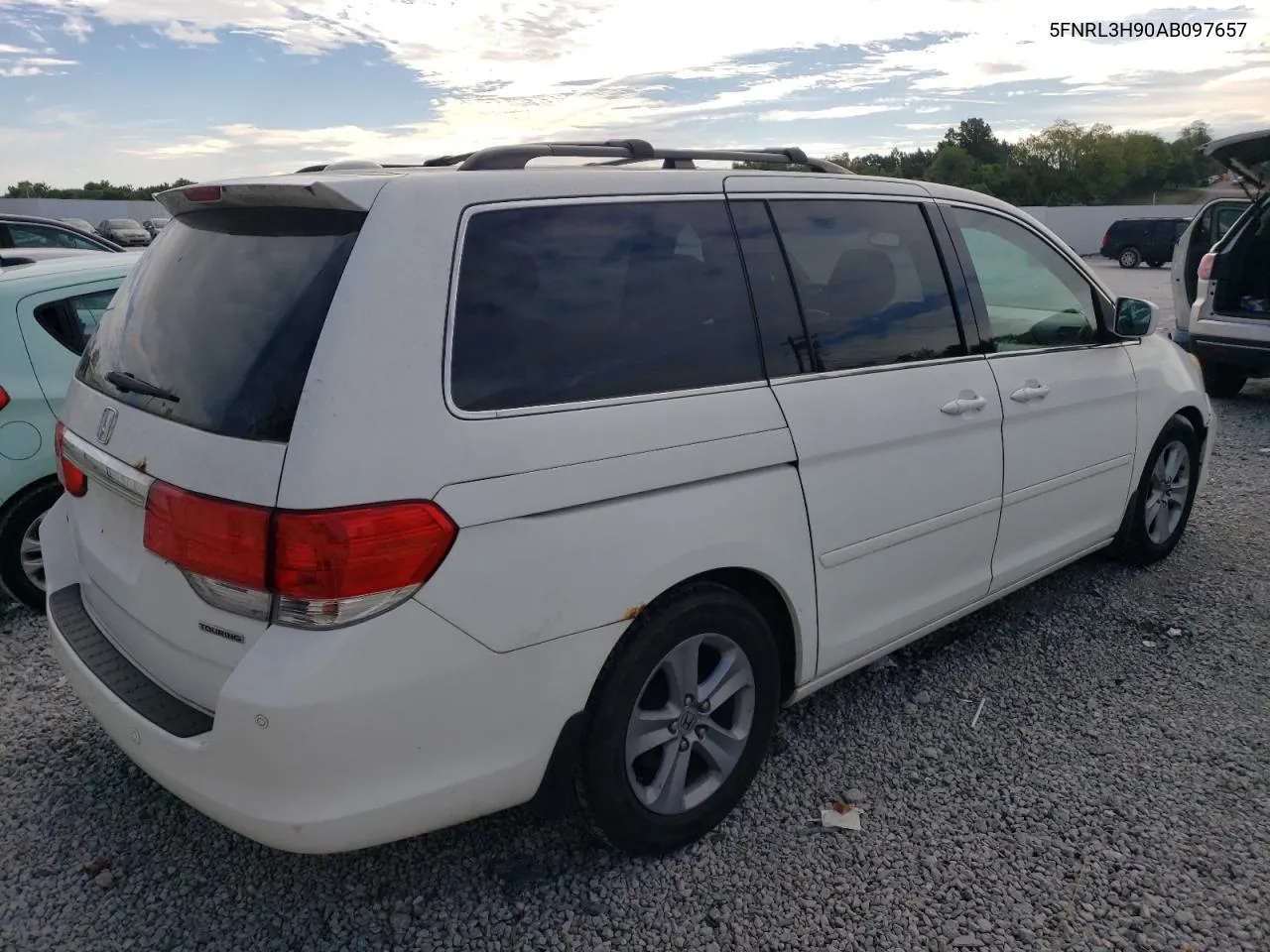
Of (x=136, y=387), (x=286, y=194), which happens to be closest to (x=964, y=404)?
(x=286, y=194)

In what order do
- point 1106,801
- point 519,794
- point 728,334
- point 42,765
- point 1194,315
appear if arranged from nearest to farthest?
point 519,794
point 728,334
point 1106,801
point 42,765
point 1194,315

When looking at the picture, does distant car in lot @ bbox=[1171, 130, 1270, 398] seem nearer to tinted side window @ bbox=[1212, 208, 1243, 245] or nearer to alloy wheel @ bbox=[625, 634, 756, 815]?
tinted side window @ bbox=[1212, 208, 1243, 245]

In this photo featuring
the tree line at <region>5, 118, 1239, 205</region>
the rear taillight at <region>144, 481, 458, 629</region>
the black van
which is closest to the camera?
the rear taillight at <region>144, 481, 458, 629</region>

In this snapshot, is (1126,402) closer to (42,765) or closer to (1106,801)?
(1106,801)

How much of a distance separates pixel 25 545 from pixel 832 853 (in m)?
3.70

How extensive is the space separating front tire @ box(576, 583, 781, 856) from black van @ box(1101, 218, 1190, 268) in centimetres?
3390

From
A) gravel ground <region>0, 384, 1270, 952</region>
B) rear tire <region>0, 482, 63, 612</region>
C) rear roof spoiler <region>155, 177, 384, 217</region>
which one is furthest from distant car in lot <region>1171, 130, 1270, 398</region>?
rear tire <region>0, 482, 63, 612</region>

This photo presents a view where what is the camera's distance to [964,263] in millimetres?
3541

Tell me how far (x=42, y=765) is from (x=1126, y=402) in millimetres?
4361

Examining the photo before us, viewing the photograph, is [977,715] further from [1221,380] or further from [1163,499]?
[1221,380]

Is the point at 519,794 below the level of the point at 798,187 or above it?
below

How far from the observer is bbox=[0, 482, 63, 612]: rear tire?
429 cm

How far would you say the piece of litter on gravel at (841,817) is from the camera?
2.88 m

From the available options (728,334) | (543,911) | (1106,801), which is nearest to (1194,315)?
(1106,801)
